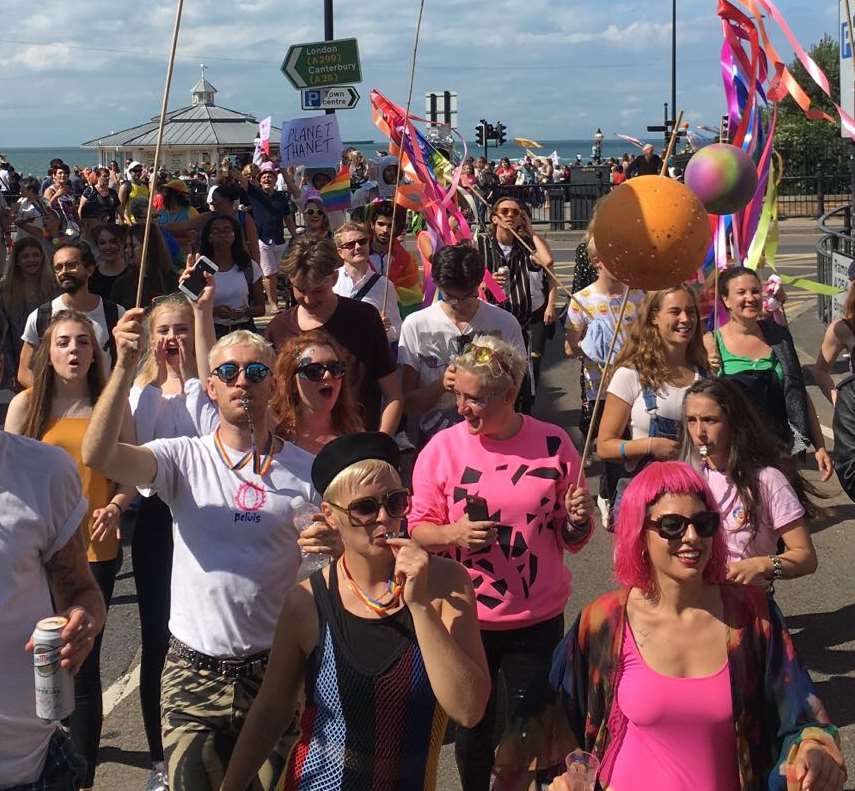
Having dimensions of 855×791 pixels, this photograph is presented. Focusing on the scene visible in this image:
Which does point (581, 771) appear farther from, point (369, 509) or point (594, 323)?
point (594, 323)

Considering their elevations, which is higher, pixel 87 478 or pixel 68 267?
pixel 68 267

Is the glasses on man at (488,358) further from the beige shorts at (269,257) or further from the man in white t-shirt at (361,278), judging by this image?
the beige shorts at (269,257)

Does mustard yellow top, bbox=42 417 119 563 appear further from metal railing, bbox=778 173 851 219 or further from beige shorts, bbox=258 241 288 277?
metal railing, bbox=778 173 851 219

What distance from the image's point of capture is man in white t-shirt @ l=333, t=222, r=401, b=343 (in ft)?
25.2

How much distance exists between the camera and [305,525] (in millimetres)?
3607

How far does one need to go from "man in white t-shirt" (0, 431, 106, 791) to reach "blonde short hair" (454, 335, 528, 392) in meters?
1.49

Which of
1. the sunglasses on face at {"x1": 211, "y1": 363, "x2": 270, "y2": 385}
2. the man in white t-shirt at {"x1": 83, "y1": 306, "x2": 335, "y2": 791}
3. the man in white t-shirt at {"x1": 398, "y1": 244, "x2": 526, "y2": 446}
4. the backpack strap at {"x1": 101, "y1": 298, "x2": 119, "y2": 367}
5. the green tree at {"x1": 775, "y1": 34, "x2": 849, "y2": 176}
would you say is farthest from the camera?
the green tree at {"x1": 775, "y1": 34, "x2": 849, "y2": 176}

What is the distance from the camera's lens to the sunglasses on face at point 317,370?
4.43 m

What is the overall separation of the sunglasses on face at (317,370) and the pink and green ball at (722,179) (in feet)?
6.50

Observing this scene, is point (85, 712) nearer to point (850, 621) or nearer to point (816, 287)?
point (850, 621)

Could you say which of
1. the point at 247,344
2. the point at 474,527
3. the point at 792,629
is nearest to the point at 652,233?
the point at 474,527

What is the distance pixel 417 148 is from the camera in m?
10.4

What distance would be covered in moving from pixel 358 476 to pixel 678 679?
0.86 m

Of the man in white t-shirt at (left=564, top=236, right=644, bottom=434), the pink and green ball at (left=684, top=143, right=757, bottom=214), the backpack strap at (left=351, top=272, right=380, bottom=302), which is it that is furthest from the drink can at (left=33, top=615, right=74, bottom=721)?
the backpack strap at (left=351, top=272, right=380, bottom=302)
